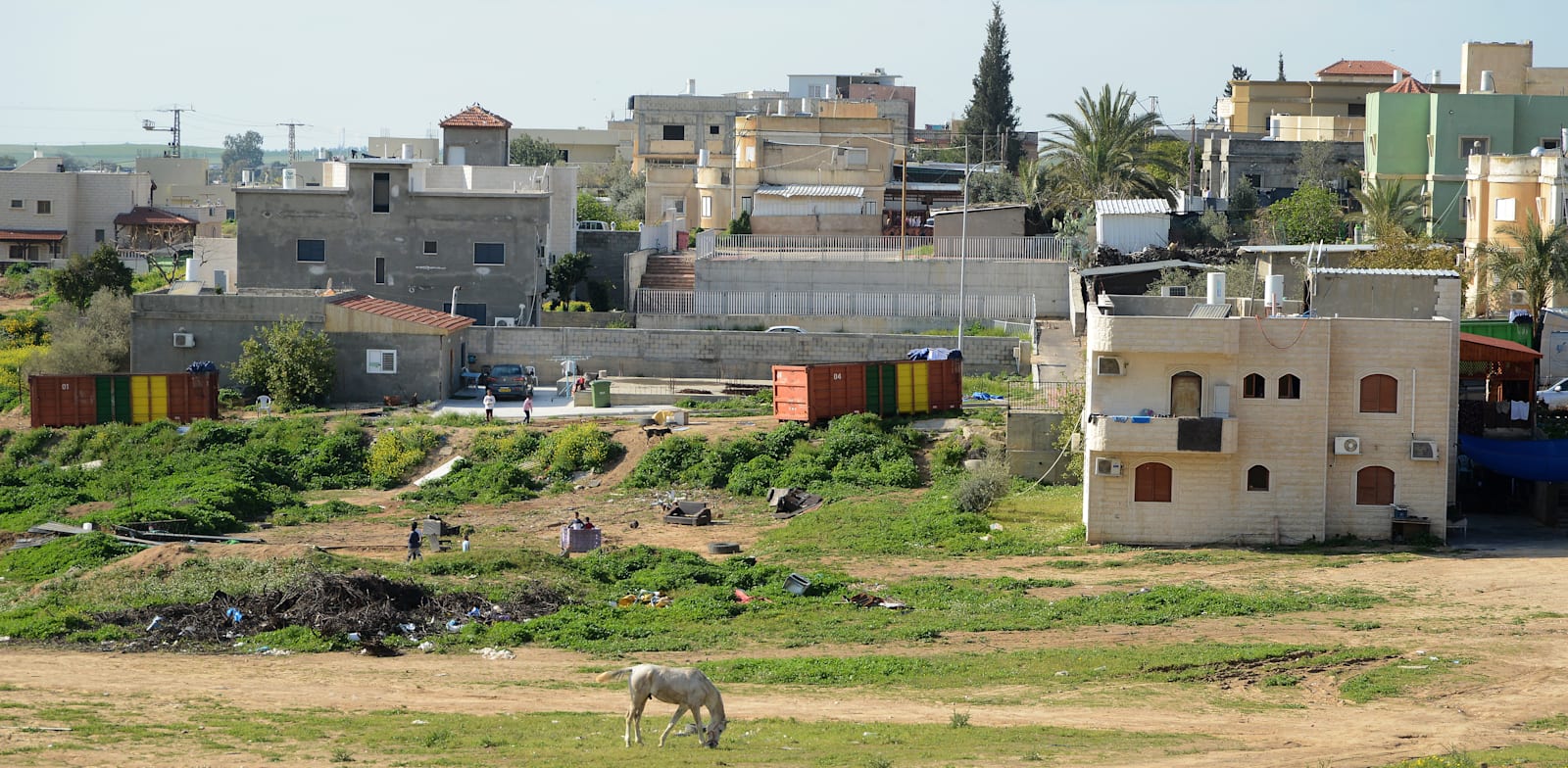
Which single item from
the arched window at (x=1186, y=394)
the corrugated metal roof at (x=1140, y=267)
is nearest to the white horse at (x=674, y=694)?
the arched window at (x=1186, y=394)

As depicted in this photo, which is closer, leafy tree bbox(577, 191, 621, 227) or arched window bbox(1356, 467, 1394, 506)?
arched window bbox(1356, 467, 1394, 506)

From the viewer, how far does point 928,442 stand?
46562 mm

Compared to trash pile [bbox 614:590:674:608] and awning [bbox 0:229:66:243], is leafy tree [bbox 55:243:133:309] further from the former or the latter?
trash pile [bbox 614:590:674:608]

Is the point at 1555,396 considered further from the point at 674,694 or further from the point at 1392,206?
the point at 674,694

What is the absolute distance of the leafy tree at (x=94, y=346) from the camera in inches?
2232

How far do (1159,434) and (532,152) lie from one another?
315ft

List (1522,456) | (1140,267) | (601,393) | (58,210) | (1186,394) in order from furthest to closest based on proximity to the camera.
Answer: (58,210) → (1140,267) → (601,393) → (1522,456) → (1186,394)

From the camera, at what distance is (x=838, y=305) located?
63938 millimetres

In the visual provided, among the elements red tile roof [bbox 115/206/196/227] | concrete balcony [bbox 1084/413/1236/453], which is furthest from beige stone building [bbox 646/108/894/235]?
concrete balcony [bbox 1084/413/1236/453]

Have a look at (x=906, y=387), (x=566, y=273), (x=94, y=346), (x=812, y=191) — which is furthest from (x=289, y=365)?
(x=812, y=191)

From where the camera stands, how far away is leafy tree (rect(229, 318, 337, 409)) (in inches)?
2084

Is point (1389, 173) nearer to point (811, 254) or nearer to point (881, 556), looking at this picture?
point (811, 254)

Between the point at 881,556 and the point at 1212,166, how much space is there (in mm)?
52365

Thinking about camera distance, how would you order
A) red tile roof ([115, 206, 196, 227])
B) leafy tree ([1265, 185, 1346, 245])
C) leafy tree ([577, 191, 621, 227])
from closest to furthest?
leafy tree ([1265, 185, 1346, 245])
leafy tree ([577, 191, 621, 227])
red tile roof ([115, 206, 196, 227])
